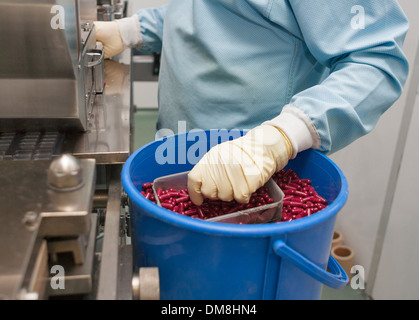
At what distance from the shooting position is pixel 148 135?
314 centimetres

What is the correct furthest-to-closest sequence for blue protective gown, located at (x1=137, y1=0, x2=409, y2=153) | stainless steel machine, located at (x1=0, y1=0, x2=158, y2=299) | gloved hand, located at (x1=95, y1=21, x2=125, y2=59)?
gloved hand, located at (x1=95, y1=21, x2=125, y2=59), blue protective gown, located at (x1=137, y1=0, x2=409, y2=153), stainless steel machine, located at (x1=0, y1=0, x2=158, y2=299)

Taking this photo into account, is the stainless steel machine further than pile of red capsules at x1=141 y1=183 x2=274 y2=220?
No

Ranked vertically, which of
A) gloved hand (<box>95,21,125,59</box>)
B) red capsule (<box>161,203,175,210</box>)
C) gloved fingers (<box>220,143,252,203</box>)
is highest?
gloved hand (<box>95,21,125,59</box>)

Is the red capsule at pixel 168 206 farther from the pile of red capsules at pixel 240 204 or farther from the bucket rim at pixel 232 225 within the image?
the bucket rim at pixel 232 225

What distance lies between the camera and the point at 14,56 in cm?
80

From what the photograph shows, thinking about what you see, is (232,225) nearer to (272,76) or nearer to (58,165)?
(58,165)

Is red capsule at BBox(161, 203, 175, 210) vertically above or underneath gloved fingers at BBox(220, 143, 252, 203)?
underneath

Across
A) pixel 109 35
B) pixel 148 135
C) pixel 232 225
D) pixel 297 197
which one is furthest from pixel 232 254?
pixel 148 135

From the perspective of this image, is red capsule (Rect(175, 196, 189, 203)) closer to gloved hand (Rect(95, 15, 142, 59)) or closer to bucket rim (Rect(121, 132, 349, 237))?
bucket rim (Rect(121, 132, 349, 237))

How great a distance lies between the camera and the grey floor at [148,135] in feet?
6.18

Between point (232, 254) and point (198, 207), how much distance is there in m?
0.24

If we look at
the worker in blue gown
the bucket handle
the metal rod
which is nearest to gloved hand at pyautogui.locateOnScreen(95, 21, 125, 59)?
the worker in blue gown

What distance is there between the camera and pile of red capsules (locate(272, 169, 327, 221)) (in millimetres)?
767
